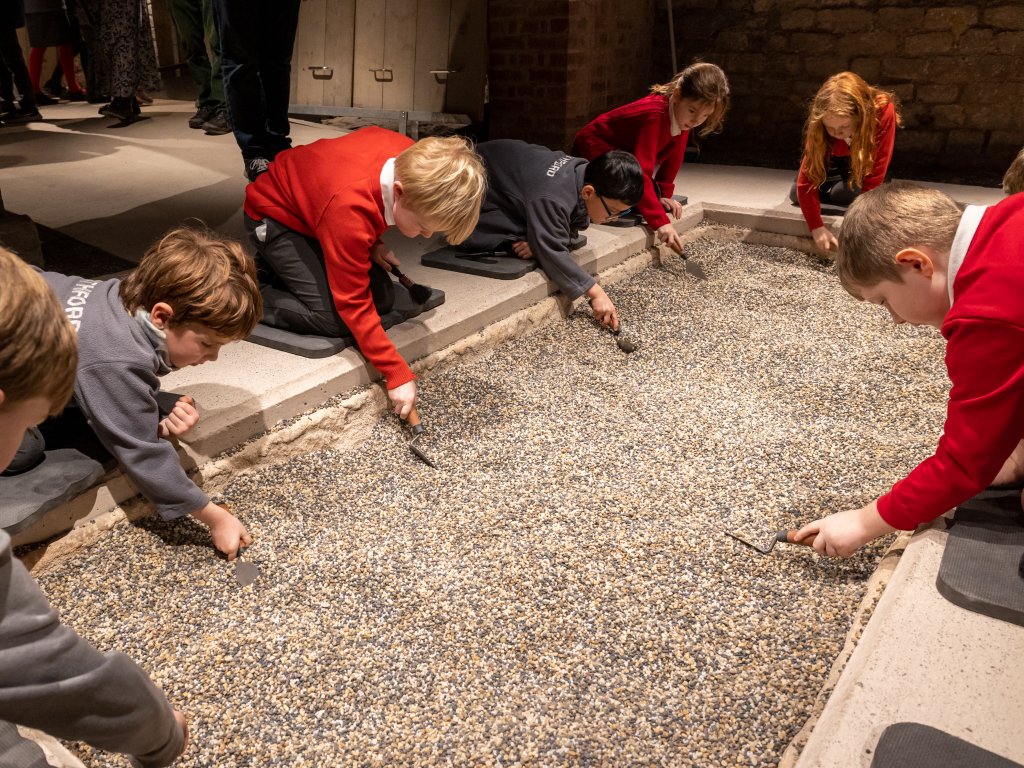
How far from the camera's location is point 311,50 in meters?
5.86

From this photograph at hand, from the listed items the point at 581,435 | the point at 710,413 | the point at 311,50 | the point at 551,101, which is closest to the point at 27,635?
the point at 581,435

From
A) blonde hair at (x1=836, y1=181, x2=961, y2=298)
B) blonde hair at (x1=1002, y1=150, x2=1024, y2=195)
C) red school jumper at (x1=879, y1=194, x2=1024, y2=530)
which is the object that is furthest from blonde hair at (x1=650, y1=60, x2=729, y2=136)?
red school jumper at (x1=879, y1=194, x2=1024, y2=530)

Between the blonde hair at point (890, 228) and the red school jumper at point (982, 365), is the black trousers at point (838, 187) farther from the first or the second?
the red school jumper at point (982, 365)

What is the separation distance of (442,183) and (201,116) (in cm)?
400

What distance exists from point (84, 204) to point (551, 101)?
2.79m

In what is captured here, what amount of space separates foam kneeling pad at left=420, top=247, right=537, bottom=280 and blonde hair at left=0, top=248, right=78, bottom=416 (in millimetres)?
2281

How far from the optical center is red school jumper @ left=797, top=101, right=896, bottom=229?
143 inches

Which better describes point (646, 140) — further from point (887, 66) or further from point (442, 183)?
point (887, 66)

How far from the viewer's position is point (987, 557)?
145 cm

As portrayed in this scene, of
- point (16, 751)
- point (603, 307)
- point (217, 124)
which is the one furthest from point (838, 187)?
point (16, 751)

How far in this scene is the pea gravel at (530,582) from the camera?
1.41m

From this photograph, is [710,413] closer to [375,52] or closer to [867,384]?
[867,384]

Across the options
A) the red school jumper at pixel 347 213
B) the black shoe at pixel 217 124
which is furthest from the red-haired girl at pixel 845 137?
the black shoe at pixel 217 124

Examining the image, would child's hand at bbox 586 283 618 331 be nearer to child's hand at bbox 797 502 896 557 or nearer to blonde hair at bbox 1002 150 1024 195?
blonde hair at bbox 1002 150 1024 195
